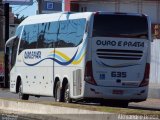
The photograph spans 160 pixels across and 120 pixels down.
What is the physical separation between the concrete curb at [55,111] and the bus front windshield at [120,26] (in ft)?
12.9

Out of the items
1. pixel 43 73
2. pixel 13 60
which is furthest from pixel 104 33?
pixel 13 60

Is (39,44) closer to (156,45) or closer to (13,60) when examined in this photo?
(13,60)

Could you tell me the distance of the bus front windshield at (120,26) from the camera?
75.6 ft

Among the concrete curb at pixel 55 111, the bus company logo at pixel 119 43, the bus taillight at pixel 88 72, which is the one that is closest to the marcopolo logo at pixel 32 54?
the concrete curb at pixel 55 111

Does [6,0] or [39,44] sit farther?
[6,0]

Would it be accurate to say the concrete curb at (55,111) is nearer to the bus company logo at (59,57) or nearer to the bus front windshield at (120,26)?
the bus company logo at (59,57)

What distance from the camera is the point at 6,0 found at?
59.3m

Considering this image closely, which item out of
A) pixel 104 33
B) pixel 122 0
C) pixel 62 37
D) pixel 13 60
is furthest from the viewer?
pixel 122 0

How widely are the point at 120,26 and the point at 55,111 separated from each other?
5935 mm

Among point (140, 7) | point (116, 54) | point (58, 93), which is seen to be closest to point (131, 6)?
point (140, 7)

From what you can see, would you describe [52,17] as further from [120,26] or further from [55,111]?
A: [55,111]

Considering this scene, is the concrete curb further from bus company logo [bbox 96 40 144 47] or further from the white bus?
bus company logo [bbox 96 40 144 47]

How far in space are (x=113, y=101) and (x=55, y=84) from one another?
2.75 metres

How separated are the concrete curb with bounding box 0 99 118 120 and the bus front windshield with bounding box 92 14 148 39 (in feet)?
12.9
